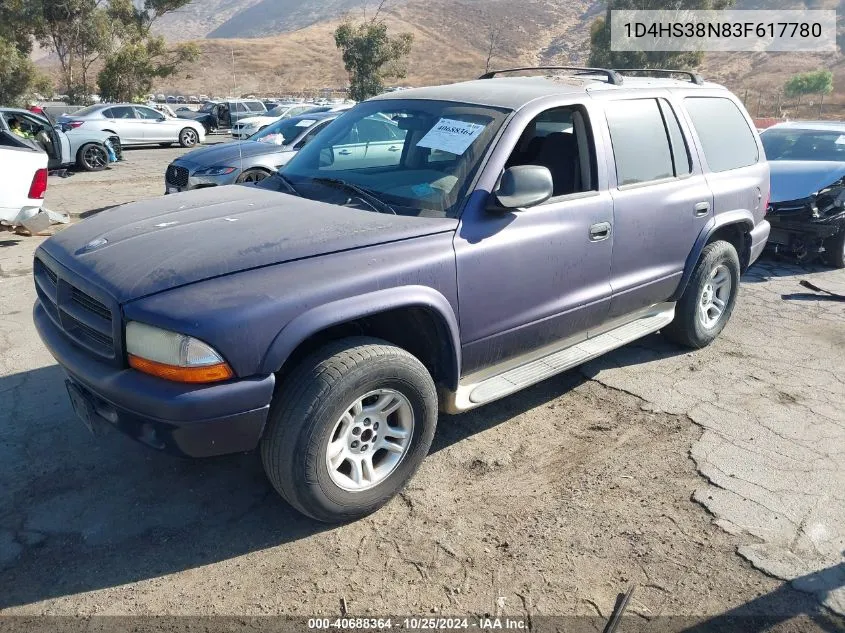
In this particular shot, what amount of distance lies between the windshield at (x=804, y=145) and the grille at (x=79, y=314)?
8.38 meters

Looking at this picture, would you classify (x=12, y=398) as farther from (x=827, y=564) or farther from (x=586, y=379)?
(x=827, y=564)

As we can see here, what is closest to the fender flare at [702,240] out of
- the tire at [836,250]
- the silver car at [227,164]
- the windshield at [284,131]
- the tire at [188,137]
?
the tire at [836,250]

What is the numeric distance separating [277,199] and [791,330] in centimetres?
438

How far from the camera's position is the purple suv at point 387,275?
8.59 ft

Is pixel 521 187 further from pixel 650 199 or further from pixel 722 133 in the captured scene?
pixel 722 133

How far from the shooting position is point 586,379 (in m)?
4.60

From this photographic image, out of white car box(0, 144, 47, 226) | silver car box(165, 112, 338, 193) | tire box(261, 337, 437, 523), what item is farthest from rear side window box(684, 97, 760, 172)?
white car box(0, 144, 47, 226)

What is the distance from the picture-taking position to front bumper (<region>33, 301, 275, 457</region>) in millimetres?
2527

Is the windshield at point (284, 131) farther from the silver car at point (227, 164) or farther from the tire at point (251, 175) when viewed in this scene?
the tire at point (251, 175)

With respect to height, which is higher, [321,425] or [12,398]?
[321,425]

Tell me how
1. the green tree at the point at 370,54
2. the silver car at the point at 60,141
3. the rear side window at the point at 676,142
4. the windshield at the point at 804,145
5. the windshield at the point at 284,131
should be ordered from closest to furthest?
1. the rear side window at the point at 676,142
2. the windshield at the point at 804,145
3. the windshield at the point at 284,131
4. the silver car at the point at 60,141
5. the green tree at the point at 370,54

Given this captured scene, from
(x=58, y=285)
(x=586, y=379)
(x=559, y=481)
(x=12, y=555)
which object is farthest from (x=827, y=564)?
(x=58, y=285)

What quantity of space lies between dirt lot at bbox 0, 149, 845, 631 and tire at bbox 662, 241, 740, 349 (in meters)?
0.52

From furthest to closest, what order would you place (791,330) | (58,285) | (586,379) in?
1. (791,330)
2. (586,379)
3. (58,285)
